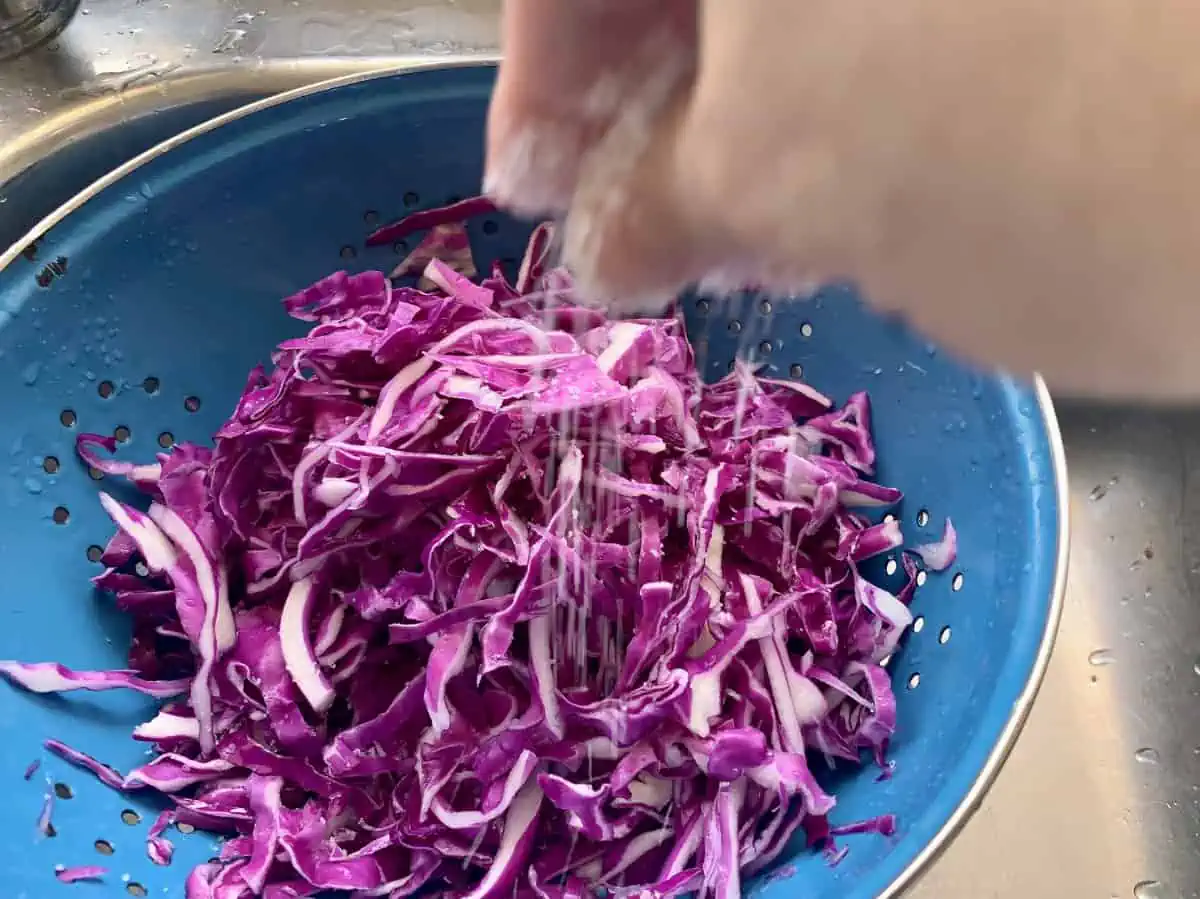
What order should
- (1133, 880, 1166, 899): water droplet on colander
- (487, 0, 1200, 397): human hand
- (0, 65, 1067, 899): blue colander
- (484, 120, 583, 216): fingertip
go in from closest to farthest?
1. (487, 0, 1200, 397): human hand
2. (484, 120, 583, 216): fingertip
3. (0, 65, 1067, 899): blue colander
4. (1133, 880, 1166, 899): water droplet on colander

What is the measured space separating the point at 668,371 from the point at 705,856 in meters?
0.41

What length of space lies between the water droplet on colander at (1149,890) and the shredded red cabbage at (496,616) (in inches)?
14.2

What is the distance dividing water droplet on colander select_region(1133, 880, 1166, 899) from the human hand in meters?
0.76

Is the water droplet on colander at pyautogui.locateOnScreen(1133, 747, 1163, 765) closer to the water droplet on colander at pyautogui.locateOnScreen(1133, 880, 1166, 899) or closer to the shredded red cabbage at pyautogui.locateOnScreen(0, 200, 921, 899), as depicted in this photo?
the water droplet on colander at pyautogui.locateOnScreen(1133, 880, 1166, 899)

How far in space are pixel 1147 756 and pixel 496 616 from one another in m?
0.66

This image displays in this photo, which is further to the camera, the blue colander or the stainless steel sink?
the stainless steel sink

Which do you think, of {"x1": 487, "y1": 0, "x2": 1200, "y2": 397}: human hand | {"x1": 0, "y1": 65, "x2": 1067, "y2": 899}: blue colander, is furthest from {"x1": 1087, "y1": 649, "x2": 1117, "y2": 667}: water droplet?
{"x1": 487, "y1": 0, "x2": 1200, "y2": 397}: human hand

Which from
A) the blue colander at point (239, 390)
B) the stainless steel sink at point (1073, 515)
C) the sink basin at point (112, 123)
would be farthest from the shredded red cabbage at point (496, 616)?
the sink basin at point (112, 123)

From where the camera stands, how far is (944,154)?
1.03 feet

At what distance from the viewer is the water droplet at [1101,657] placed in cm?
103

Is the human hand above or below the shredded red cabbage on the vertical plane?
above

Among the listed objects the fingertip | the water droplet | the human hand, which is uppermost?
the fingertip

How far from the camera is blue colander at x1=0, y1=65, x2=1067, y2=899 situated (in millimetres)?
718

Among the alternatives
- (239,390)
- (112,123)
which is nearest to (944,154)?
(239,390)
